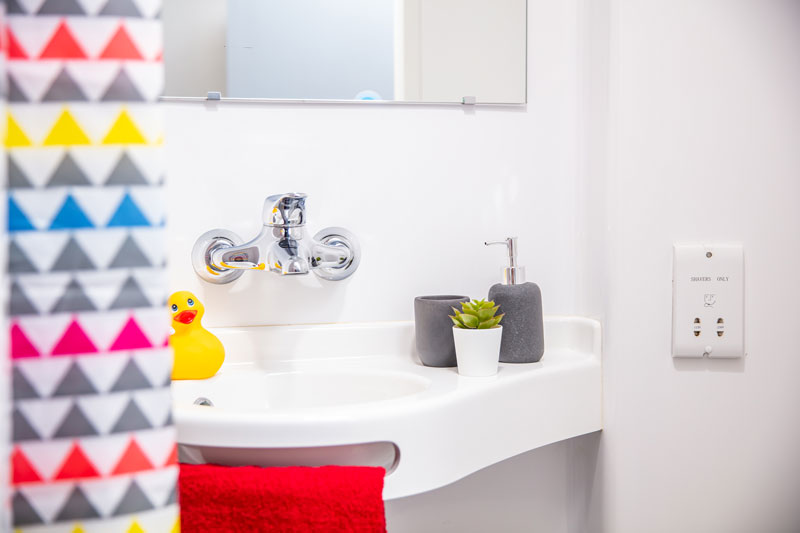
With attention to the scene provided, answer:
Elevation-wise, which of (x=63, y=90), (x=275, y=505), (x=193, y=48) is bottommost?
(x=275, y=505)

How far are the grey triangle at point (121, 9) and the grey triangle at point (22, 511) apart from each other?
0.23 m

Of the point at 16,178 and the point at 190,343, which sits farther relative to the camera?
the point at 190,343

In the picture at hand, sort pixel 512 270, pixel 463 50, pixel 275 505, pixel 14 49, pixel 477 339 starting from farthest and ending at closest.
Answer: pixel 463 50, pixel 512 270, pixel 477 339, pixel 275 505, pixel 14 49

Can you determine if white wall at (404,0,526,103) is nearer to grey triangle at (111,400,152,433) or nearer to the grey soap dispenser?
the grey soap dispenser

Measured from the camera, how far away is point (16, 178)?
0.30 m

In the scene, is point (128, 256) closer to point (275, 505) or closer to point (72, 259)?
point (72, 259)

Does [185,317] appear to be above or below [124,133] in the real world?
below

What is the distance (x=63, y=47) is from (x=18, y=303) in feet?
0.41

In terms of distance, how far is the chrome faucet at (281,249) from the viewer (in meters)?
0.85

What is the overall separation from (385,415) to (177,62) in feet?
2.01

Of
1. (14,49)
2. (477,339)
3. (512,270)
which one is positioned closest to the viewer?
(14,49)

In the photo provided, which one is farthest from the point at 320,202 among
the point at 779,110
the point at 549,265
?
the point at 779,110

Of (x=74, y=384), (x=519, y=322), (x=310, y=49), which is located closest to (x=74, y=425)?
(x=74, y=384)

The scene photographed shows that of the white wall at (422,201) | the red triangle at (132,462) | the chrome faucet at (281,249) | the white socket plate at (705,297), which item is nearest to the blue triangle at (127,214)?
the red triangle at (132,462)
